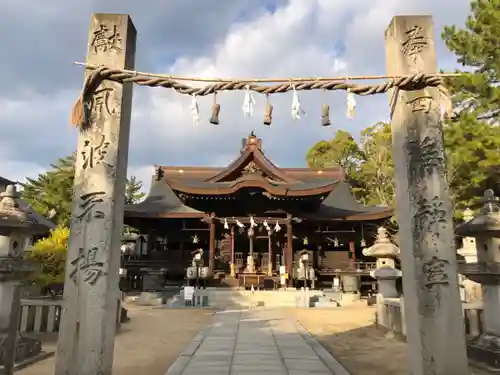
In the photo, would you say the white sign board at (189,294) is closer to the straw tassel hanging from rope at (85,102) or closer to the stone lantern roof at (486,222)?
the stone lantern roof at (486,222)

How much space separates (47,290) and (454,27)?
61.0 ft

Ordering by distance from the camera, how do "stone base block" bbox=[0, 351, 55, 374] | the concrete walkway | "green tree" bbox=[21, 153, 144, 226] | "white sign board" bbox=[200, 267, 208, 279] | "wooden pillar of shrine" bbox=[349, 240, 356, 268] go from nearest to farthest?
the concrete walkway < "stone base block" bbox=[0, 351, 55, 374] < "white sign board" bbox=[200, 267, 208, 279] < "wooden pillar of shrine" bbox=[349, 240, 356, 268] < "green tree" bbox=[21, 153, 144, 226]

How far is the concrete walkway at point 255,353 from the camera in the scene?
6.03m

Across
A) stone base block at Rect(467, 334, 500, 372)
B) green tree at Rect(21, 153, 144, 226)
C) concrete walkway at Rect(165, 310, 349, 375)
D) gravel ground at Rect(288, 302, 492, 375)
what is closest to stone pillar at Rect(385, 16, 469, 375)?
concrete walkway at Rect(165, 310, 349, 375)

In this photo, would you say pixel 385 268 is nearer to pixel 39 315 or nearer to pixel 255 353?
pixel 255 353

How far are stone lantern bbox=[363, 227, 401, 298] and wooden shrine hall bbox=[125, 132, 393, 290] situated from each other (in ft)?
27.4

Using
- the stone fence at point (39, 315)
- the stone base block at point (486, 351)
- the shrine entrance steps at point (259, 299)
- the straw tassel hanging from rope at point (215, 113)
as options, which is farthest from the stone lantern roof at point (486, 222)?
the shrine entrance steps at point (259, 299)

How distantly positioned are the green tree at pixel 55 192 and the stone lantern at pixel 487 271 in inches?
1040

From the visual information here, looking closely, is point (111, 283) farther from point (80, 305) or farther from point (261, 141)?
point (261, 141)

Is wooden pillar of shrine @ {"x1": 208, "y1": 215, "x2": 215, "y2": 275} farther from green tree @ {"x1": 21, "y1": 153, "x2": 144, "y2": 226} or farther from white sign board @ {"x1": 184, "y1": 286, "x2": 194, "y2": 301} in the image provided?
green tree @ {"x1": 21, "y1": 153, "x2": 144, "y2": 226}

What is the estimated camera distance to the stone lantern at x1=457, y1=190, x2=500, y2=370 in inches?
268

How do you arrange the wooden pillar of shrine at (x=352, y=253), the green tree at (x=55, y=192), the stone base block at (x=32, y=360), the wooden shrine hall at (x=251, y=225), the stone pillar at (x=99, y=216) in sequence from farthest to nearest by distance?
the green tree at (x=55, y=192), the wooden pillar of shrine at (x=352, y=253), the wooden shrine hall at (x=251, y=225), the stone base block at (x=32, y=360), the stone pillar at (x=99, y=216)

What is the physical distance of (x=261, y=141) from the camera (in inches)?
1089

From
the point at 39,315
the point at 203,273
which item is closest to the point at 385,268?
the point at 39,315
